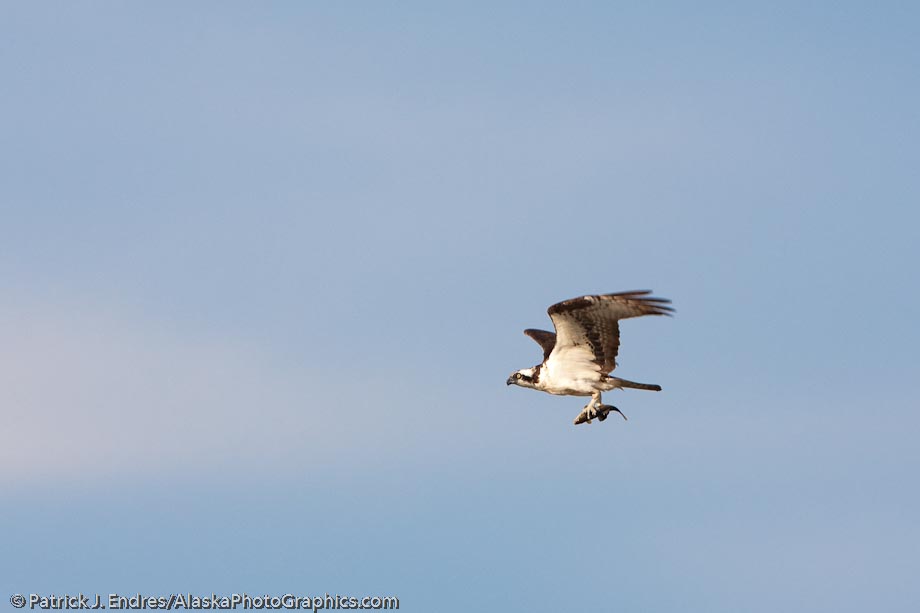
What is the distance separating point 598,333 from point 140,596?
11.5 meters

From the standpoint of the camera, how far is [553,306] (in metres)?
27.6

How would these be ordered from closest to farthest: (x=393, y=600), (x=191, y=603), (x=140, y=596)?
(x=191, y=603) → (x=140, y=596) → (x=393, y=600)

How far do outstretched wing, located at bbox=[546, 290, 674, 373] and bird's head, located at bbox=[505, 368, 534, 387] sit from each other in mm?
962

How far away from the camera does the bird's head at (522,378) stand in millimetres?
30984

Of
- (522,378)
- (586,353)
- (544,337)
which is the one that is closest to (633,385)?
(586,353)

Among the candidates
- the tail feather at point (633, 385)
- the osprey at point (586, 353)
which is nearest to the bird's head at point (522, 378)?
the osprey at point (586, 353)

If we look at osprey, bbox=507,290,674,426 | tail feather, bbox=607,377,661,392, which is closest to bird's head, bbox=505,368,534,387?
osprey, bbox=507,290,674,426

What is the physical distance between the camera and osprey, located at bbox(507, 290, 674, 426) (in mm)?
26906

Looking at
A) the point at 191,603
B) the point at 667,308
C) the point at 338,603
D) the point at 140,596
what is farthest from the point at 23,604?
the point at 667,308

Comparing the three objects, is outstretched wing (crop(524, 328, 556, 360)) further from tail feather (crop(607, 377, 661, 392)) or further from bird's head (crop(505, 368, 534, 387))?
tail feather (crop(607, 377, 661, 392))

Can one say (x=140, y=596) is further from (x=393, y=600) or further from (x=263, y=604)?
(x=393, y=600)

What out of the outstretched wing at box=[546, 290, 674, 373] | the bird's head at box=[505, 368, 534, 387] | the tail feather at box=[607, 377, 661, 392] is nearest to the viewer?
the outstretched wing at box=[546, 290, 674, 373]

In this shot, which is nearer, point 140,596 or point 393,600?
point 140,596

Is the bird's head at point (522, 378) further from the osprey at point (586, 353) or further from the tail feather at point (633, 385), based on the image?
the tail feather at point (633, 385)
